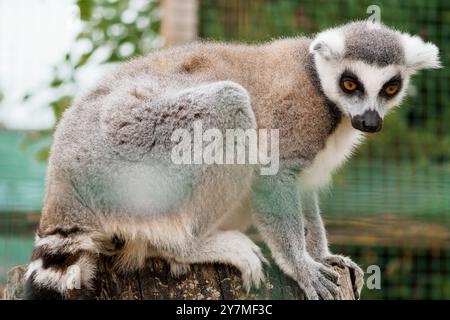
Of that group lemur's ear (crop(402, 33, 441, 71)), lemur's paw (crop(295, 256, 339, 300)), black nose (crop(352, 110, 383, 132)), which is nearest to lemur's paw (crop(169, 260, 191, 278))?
lemur's paw (crop(295, 256, 339, 300))

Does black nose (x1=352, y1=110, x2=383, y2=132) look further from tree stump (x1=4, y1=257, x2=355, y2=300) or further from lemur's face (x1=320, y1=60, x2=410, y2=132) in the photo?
tree stump (x1=4, y1=257, x2=355, y2=300)

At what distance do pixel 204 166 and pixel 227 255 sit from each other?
18.2 inches

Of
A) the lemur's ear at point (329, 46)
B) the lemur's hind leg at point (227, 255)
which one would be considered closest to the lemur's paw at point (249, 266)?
the lemur's hind leg at point (227, 255)

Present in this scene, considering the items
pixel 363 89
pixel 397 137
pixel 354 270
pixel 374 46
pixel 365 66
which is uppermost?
pixel 374 46

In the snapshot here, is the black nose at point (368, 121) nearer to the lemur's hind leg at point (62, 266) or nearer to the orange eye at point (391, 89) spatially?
the orange eye at point (391, 89)

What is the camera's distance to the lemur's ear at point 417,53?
4250 mm

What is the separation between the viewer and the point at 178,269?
3.62 metres

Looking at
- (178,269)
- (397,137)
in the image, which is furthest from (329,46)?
(397,137)

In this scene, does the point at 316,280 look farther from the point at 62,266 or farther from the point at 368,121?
the point at 62,266

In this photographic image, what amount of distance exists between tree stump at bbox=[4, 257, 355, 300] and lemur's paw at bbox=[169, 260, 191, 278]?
0.8 inches

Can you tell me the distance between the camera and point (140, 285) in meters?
3.58

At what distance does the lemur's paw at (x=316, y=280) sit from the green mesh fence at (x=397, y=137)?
2454 mm

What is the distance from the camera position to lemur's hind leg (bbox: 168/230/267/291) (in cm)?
364

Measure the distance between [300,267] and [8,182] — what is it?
9.74ft
